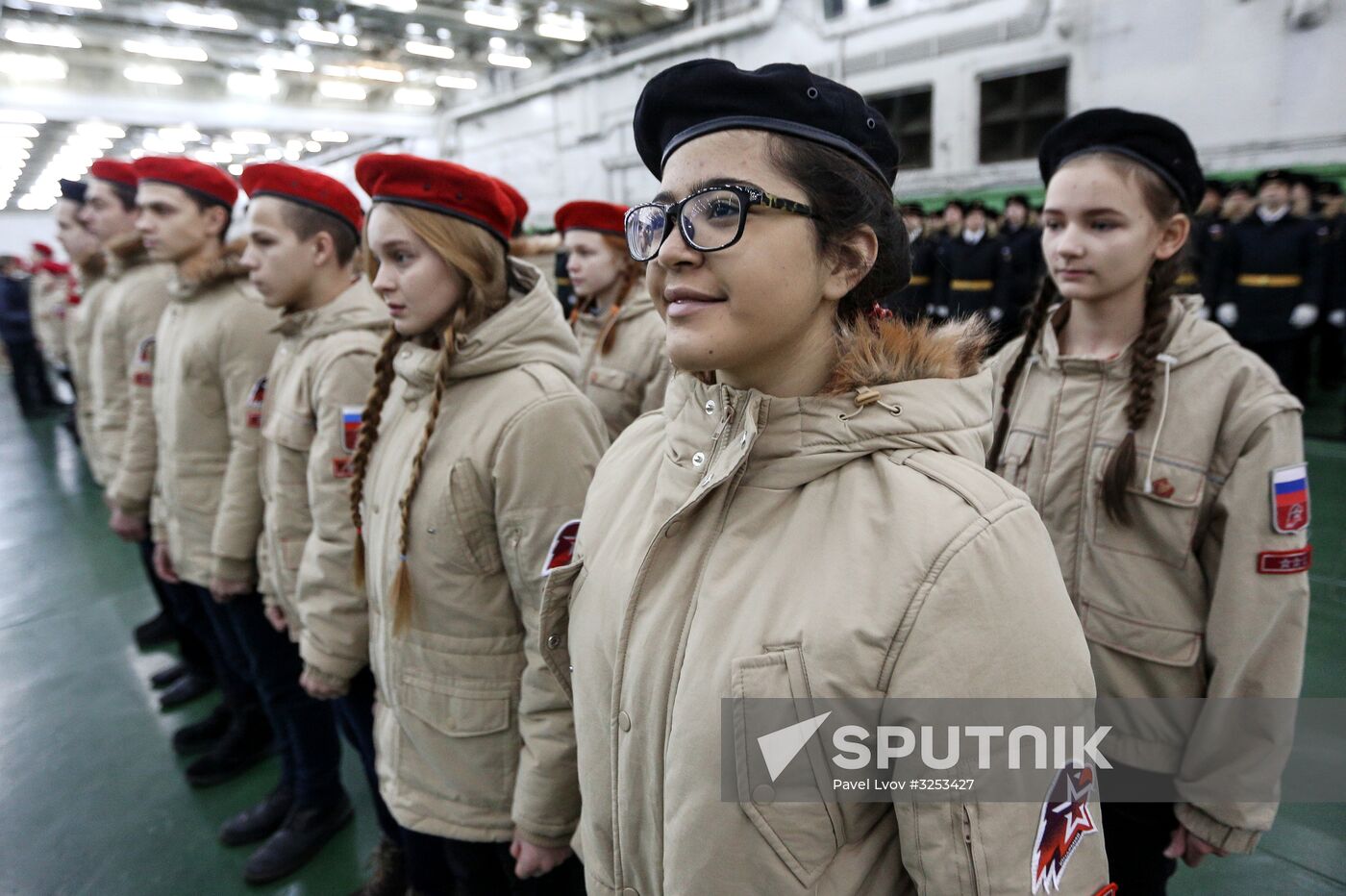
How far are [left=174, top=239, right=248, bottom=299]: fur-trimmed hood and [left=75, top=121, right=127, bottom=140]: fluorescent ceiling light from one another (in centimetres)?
1739

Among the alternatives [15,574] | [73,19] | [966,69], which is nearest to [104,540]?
[15,574]

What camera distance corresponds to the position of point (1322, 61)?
25.1 ft

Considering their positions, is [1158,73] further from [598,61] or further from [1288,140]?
[598,61]

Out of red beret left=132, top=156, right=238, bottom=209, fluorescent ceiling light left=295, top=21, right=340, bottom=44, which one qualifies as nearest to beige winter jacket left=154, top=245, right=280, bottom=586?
red beret left=132, top=156, right=238, bottom=209

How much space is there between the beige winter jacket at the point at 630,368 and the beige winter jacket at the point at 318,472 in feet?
3.99

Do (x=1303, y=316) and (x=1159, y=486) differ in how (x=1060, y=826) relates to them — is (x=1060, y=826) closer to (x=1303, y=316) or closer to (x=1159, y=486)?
(x=1159, y=486)

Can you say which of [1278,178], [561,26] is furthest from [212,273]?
[561,26]

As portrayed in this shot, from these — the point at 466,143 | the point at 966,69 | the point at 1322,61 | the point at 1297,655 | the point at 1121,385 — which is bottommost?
the point at 1297,655

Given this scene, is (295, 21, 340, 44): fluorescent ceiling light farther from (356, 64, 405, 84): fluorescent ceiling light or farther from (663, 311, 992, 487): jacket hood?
(663, 311, 992, 487): jacket hood

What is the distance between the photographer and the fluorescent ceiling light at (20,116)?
14.5m

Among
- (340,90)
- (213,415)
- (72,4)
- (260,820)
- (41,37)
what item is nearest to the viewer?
(260,820)

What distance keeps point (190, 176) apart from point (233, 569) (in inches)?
60.5

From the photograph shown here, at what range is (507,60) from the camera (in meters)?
16.4

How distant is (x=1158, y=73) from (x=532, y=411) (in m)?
10.1
